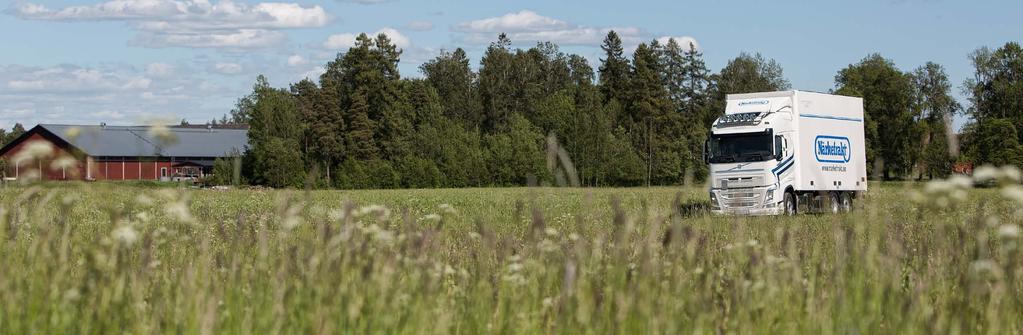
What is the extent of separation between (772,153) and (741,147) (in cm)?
84

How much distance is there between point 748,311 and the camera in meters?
5.89

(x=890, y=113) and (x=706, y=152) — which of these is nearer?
(x=706, y=152)

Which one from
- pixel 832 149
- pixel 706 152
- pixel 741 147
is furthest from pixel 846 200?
pixel 706 152

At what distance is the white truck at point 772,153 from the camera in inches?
1172

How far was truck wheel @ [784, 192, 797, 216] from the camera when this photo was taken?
30.3m

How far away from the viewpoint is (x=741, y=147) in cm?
3014

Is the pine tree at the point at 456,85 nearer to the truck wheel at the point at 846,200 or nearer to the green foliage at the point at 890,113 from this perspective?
the green foliage at the point at 890,113

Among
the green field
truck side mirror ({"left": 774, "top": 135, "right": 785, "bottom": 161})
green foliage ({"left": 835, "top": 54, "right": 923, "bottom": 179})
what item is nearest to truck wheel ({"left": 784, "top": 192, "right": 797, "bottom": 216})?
truck side mirror ({"left": 774, "top": 135, "right": 785, "bottom": 161})

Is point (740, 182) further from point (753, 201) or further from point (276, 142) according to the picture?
point (276, 142)

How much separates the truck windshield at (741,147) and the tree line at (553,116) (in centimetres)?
5264

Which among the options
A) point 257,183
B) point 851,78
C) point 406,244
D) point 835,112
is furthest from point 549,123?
point 406,244

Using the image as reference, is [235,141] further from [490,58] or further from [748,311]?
[748,311]

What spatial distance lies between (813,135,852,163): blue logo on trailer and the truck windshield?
215cm

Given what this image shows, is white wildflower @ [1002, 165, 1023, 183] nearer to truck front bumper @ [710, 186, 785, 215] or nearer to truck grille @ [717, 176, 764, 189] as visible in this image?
truck front bumper @ [710, 186, 785, 215]
